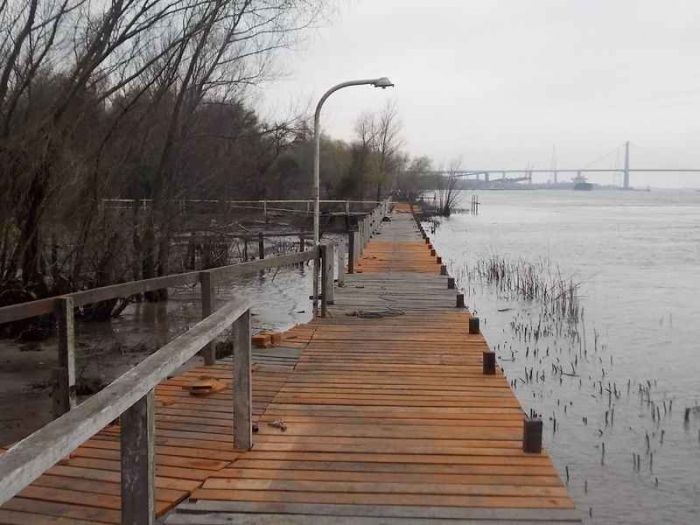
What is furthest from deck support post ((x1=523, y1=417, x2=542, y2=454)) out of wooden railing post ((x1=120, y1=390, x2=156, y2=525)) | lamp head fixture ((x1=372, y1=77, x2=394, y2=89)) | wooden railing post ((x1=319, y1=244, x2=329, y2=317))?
lamp head fixture ((x1=372, y1=77, x2=394, y2=89))

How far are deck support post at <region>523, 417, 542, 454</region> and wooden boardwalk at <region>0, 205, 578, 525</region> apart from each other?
67mm

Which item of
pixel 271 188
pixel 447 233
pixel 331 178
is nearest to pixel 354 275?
pixel 447 233

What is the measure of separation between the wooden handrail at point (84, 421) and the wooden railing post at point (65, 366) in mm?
2010

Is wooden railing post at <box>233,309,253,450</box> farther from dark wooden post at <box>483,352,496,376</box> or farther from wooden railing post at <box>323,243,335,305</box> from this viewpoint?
wooden railing post at <box>323,243,335,305</box>

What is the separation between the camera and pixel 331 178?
2456 inches

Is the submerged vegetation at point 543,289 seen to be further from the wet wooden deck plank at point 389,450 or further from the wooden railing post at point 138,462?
the wooden railing post at point 138,462

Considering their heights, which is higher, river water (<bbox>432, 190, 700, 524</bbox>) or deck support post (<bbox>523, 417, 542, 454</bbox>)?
deck support post (<bbox>523, 417, 542, 454</bbox>)

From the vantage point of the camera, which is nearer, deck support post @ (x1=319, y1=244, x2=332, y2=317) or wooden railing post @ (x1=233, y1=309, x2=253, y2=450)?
wooden railing post @ (x1=233, y1=309, x2=253, y2=450)

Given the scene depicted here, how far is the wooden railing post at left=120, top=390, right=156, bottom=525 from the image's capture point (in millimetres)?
2734

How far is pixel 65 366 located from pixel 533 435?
3.49 metres

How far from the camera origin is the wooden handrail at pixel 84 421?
1.73 meters

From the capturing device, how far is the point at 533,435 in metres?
4.39

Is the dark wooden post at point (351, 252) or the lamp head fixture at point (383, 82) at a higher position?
the lamp head fixture at point (383, 82)

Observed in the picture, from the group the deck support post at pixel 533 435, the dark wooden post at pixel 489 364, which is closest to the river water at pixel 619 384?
the dark wooden post at pixel 489 364
